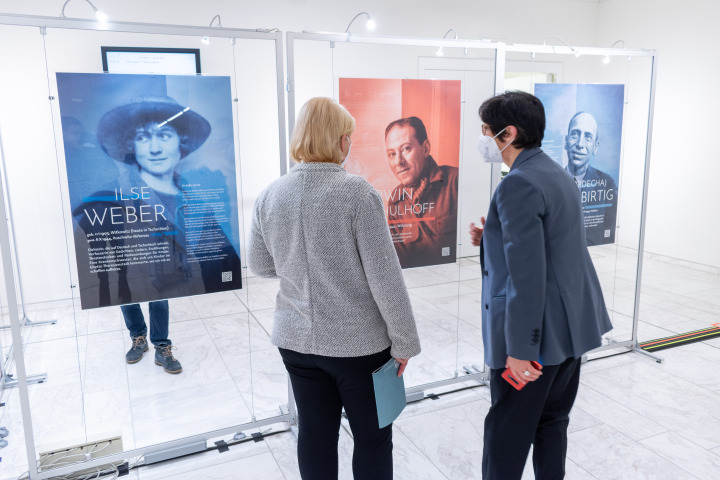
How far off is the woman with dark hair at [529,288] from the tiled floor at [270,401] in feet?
2.50

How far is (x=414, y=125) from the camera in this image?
273 centimetres

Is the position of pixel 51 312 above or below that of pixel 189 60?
below

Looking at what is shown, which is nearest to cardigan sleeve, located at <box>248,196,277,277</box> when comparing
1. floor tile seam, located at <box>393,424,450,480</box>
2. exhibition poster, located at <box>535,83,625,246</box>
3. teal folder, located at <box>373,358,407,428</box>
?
teal folder, located at <box>373,358,407,428</box>

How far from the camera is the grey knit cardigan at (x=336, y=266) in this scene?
4.84ft

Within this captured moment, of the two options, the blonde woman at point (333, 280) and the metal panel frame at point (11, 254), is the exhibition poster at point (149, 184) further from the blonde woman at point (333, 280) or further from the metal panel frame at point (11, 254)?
the blonde woman at point (333, 280)

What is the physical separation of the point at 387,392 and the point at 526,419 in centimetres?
44

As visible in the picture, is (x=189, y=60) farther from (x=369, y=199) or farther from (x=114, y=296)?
(x=369, y=199)

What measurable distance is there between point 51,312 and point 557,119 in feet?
9.31

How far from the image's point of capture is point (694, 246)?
5867mm

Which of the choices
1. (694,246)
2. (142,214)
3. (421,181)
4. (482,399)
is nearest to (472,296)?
(482,399)

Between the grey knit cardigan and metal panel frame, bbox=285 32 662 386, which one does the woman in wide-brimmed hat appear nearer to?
metal panel frame, bbox=285 32 662 386

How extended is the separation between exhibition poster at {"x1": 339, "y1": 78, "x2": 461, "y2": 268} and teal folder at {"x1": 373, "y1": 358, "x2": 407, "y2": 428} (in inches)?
47.3

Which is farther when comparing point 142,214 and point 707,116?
point 707,116

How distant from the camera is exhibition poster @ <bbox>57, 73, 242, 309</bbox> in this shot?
83.8 inches
